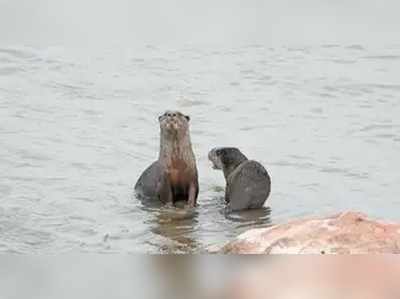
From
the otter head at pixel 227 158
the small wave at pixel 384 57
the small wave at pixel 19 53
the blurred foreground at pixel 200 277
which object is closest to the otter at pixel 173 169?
the otter head at pixel 227 158

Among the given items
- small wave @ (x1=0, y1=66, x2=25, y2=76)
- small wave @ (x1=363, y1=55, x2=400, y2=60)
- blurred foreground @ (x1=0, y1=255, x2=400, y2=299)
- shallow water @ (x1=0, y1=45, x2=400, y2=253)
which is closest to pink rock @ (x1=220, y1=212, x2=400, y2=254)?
shallow water @ (x1=0, y1=45, x2=400, y2=253)

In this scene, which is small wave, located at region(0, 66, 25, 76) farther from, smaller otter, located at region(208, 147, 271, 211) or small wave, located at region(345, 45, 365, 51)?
smaller otter, located at region(208, 147, 271, 211)

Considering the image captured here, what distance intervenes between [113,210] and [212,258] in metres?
4.28

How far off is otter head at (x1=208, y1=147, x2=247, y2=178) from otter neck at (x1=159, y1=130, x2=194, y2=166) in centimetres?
29

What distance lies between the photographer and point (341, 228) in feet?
12.5

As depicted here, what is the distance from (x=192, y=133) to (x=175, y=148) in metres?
2.19

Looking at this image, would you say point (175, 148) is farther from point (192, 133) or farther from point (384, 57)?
point (384, 57)

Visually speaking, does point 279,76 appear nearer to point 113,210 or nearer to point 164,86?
point 164,86

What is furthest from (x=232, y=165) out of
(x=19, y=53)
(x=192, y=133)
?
(x=19, y=53)

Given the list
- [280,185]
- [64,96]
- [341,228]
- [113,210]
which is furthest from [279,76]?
[341,228]

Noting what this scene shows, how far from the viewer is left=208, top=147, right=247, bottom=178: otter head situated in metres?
7.11

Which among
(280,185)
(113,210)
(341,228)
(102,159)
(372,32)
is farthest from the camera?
(372,32)

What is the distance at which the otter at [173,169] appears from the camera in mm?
6883

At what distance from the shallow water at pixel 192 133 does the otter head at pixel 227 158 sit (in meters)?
0.22
